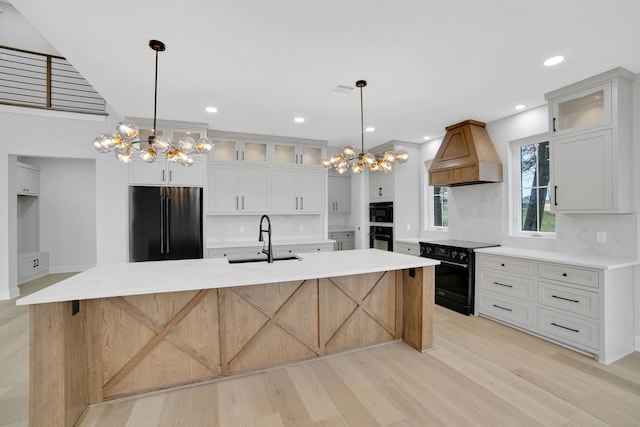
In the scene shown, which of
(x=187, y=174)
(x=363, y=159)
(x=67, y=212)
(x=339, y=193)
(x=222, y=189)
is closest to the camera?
(x=363, y=159)

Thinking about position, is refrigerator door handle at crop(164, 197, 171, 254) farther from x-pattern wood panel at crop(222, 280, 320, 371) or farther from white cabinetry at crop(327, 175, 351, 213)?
white cabinetry at crop(327, 175, 351, 213)

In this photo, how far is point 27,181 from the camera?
5.30 m

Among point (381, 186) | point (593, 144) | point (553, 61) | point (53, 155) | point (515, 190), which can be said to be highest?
point (553, 61)

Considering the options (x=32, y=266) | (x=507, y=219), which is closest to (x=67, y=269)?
(x=32, y=266)

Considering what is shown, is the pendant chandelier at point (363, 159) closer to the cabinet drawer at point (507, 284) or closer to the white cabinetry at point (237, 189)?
the cabinet drawer at point (507, 284)

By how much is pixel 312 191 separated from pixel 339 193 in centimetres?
144

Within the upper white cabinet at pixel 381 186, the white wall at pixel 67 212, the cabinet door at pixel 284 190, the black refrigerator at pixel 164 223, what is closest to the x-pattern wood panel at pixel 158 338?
the black refrigerator at pixel 164 223

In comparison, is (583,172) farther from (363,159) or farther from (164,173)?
(164,173)

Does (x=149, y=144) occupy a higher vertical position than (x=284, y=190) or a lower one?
higher

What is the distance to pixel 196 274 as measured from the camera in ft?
7.12

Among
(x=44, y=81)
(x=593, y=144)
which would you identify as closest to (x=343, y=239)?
(x=593, y=144)

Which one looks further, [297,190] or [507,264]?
[297,190]

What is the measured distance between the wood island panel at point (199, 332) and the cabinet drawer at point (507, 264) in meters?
1.29

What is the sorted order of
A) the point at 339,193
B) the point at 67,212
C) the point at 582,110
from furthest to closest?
1. the point at 339,193
2. the point at 67,212
3. the point at 582,110
